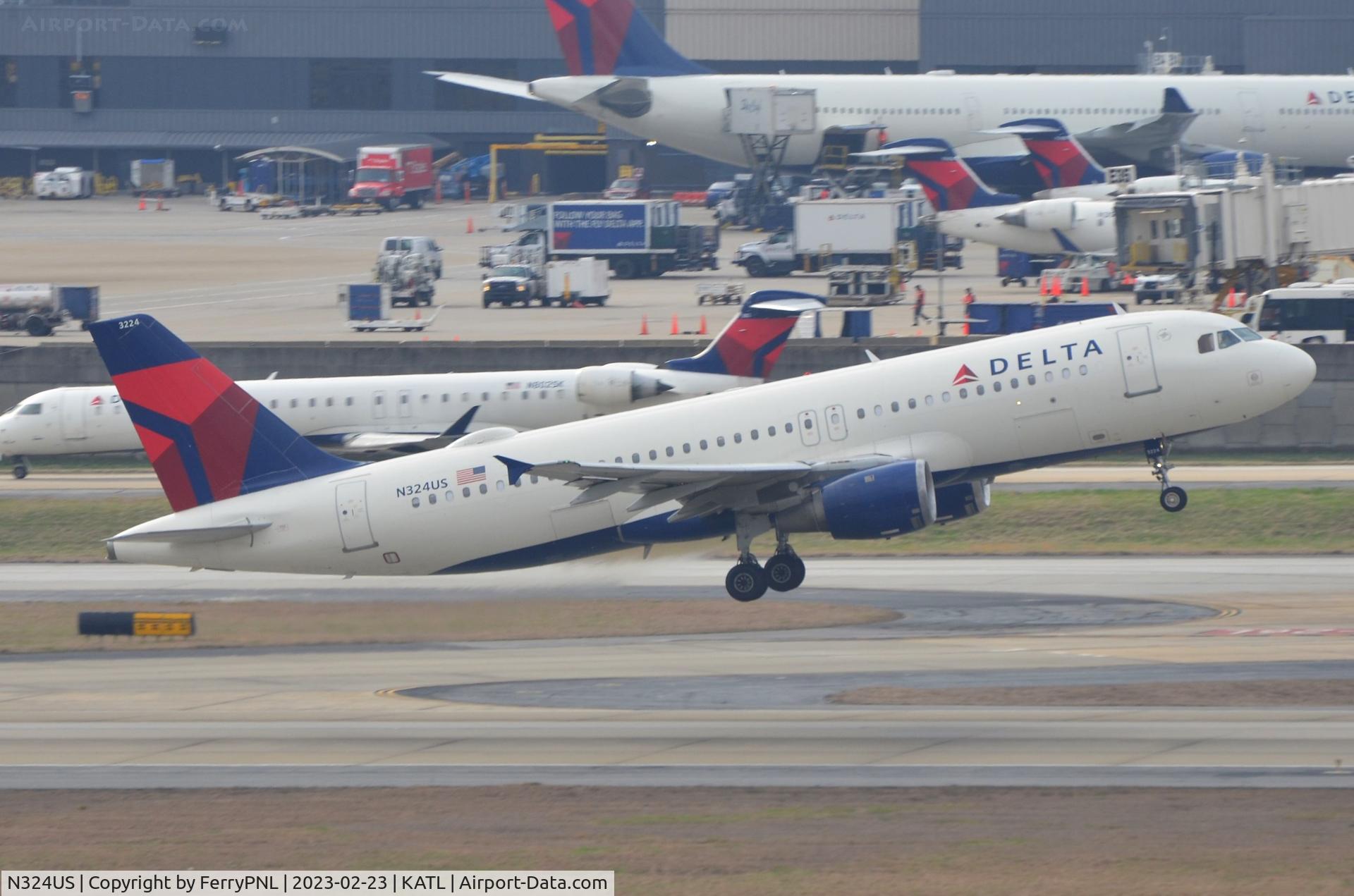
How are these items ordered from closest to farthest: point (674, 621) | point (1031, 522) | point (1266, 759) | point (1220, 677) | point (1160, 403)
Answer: point (1266, 759), point (1220, 677), point (1160, 403), point (674, 621), point (1031, 522)

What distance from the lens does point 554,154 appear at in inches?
6747

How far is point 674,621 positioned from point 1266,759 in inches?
698

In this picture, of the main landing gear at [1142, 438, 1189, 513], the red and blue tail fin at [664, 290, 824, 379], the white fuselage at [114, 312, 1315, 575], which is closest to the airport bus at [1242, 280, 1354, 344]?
the red and blue tail fin at [664, 290, 824, 379]

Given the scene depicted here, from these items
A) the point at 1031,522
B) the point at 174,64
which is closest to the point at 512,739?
the point at 1031,522

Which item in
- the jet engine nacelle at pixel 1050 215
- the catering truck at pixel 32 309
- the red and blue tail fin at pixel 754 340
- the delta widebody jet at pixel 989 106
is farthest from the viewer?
the delta widebody jet at pixel 989 106

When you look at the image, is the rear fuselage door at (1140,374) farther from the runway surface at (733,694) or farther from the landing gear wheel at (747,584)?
the landing gear wheel at (747,584)

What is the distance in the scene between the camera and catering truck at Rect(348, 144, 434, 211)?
158m

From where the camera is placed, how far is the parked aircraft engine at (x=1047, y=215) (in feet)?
311

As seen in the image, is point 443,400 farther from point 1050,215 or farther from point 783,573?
point 1050,215

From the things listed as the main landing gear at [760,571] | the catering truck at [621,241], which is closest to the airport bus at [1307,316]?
the main landing gear at [760,571]

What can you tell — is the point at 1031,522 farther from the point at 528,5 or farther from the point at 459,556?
the point at 528,5

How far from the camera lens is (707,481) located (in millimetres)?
38219

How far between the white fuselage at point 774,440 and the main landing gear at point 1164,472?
1.84 feet

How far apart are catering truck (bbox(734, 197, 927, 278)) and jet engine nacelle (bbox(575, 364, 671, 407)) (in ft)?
137
